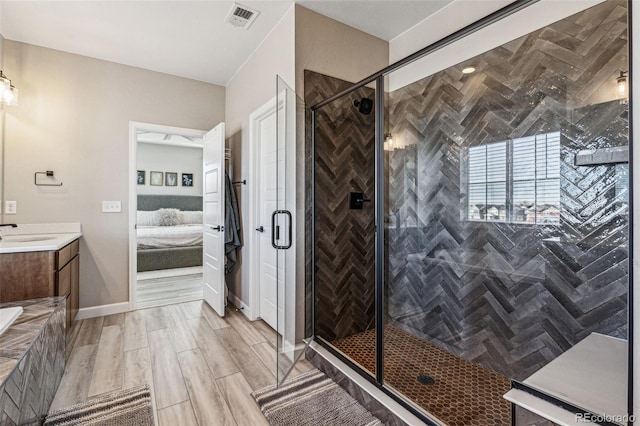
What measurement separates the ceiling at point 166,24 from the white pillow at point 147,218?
12.6ft

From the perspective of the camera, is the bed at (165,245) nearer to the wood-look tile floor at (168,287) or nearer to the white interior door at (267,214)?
the wood-look tile floor at (168,287)

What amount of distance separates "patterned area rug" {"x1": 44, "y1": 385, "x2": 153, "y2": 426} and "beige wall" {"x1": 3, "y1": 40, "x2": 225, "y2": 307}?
1.80m

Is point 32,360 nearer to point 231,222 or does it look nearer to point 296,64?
point 231,222

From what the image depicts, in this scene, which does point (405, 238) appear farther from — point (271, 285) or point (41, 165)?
point (41, 165)

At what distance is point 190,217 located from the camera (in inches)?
275

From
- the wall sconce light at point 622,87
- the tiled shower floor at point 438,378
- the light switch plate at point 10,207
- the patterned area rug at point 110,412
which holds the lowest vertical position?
the patterned area rug at point 110,412

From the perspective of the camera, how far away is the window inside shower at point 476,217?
1.76 m

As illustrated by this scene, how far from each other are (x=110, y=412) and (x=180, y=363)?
0.59m

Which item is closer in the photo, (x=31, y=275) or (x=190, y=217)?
(x=31, y=275)

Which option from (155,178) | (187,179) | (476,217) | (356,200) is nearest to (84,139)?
(356,200)

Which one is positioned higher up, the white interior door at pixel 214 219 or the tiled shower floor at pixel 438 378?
the white interior door at pixel 214 219
